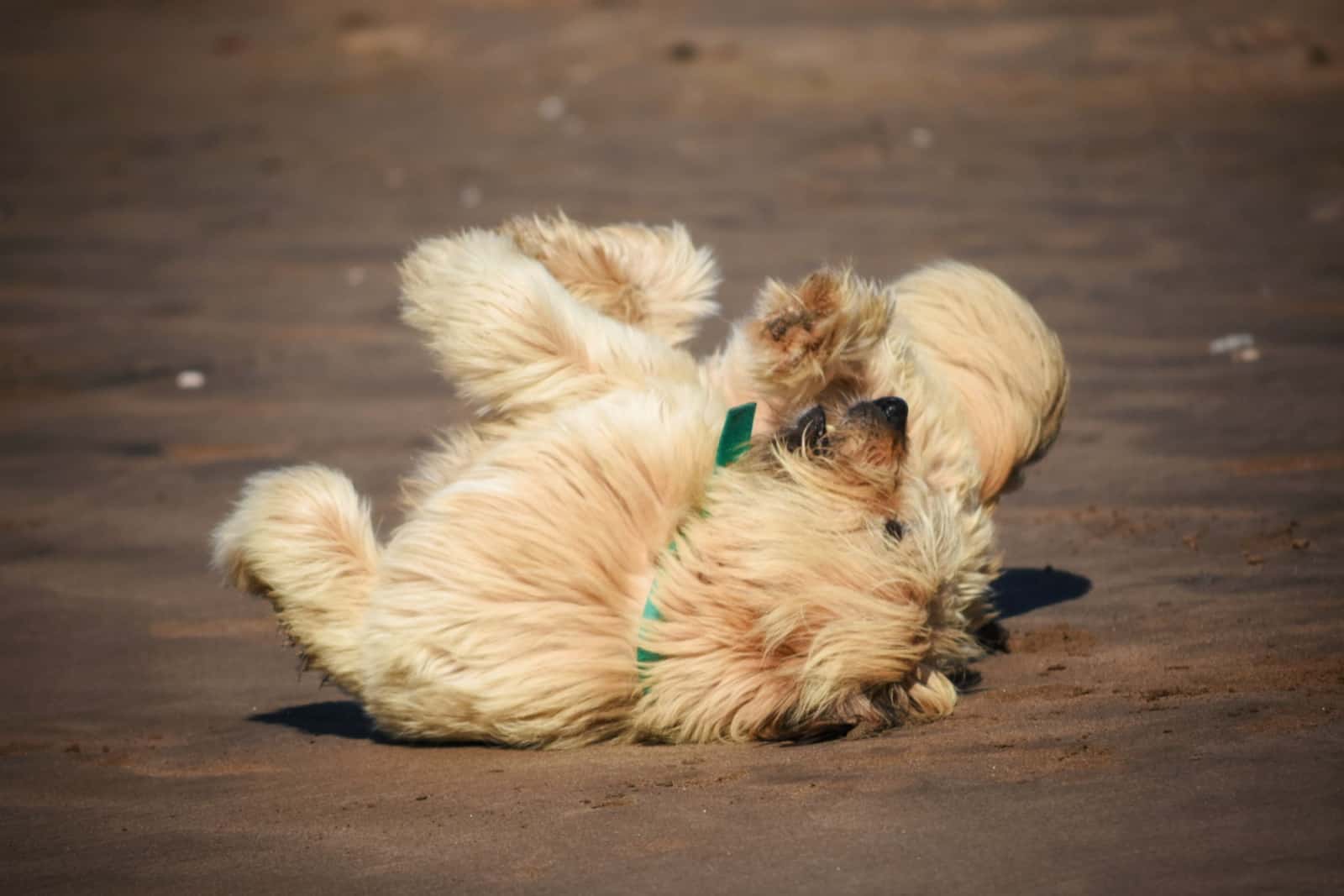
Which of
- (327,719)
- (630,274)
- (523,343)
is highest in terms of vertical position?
(630,274)

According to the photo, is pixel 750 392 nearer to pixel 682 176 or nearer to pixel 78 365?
pixel 78 365

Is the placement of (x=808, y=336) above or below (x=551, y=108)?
below

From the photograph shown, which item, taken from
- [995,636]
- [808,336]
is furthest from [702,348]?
[808,336]

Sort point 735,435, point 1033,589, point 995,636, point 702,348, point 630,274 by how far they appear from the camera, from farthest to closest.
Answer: point 702,348, point 1033,589, point 630,274, point 995,636, point 735,435

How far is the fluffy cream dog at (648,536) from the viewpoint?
3629mm

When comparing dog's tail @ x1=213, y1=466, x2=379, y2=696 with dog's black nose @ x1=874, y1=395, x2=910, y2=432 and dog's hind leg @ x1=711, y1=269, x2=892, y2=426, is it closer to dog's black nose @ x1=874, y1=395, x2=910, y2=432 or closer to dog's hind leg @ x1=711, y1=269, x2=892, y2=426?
dog's hind leg @ x1=711, y1=269, x2=892, y2=426

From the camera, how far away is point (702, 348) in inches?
329

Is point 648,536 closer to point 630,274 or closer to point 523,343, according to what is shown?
point 523,343

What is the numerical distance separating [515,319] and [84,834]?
60.9 inches

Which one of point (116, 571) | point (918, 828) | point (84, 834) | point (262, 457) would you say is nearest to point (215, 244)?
point (262, 457)

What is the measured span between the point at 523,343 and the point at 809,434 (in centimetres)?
76

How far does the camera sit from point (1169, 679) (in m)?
4.00

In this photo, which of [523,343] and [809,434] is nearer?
[809,434]

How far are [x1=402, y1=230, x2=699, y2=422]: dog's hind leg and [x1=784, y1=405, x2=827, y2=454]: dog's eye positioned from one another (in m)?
0.40
